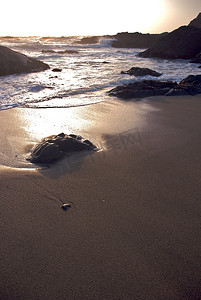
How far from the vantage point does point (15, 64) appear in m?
10.7

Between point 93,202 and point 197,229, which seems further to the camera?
point 93,202

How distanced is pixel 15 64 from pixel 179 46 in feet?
50.2

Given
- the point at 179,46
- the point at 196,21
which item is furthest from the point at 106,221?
the point at 196,21

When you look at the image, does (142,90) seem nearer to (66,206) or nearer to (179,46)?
(66,206)

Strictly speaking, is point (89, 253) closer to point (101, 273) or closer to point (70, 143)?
point (101, 273)

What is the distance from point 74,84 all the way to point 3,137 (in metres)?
4.70

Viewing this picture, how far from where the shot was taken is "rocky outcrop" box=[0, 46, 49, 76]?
1022cm

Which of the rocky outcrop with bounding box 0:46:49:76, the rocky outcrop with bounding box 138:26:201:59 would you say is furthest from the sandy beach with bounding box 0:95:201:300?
the rocky outcrop with bounding box 138:26:201:59

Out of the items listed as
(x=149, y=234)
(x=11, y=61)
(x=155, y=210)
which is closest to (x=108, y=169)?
(x=155, y=210)

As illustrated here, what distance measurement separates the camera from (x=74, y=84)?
295 inches

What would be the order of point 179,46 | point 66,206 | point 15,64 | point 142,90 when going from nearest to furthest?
point 66,206
point 142,90
point 15,64
point 179,46

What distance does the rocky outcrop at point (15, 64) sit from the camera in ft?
33.5

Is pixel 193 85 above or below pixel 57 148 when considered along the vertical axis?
above

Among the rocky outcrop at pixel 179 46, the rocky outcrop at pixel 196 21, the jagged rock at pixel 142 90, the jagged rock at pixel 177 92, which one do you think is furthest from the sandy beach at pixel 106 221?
the rocky outcrop at pixel 196 21
